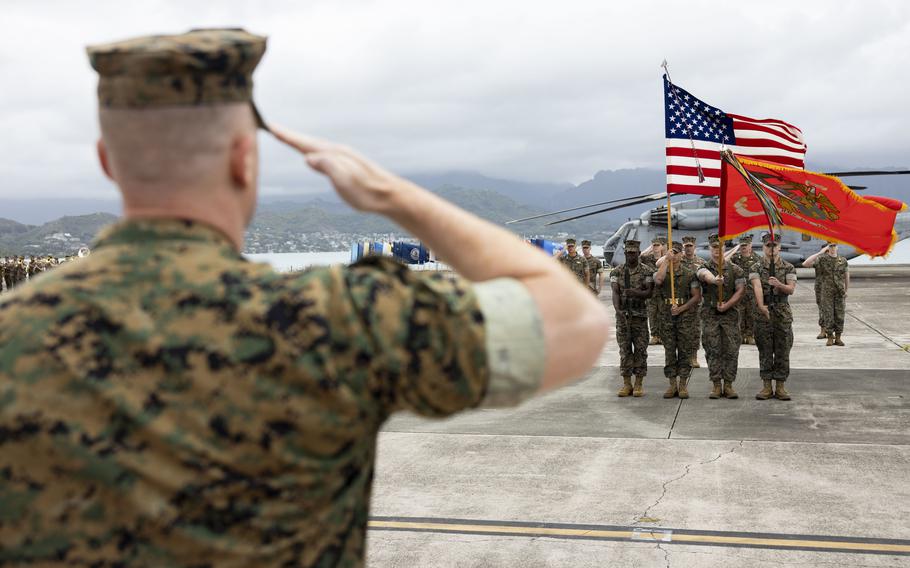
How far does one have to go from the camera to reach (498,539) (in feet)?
18.5

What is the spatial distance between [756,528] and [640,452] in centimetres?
207

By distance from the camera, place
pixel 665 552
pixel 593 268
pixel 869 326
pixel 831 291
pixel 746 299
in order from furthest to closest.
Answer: pixel 869 326 → pixel 593 268 → pixel 831 291 → pixel 746 299 → pixel 665 552

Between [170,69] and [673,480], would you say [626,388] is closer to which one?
[673,480]

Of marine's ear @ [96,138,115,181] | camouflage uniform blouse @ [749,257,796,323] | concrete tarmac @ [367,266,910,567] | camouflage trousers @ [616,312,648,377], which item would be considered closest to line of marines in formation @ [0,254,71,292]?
camouflage trousers @ [616,312,648,377]

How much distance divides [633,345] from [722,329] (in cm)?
108

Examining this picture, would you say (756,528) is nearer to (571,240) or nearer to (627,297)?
(627,297)

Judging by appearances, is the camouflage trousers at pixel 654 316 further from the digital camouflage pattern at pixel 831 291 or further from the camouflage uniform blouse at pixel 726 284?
the camouflage uniform blouse at pixel 726 284

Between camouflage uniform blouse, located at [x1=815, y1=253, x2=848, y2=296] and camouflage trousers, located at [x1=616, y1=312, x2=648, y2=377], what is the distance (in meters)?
6.07

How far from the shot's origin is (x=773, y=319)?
10.6 meters

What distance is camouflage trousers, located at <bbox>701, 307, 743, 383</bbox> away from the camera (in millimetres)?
10391

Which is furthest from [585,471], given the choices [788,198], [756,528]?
[788,198]

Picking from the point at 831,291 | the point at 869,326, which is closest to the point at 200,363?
the point at 831,291

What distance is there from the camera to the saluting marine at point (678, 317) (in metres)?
10.6

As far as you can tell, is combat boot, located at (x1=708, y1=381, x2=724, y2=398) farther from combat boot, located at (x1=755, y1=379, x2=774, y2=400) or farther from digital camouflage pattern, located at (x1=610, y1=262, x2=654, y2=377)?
digital camouflage pattern, located at (x1=610, y1=262, x2=654, y2=377)
